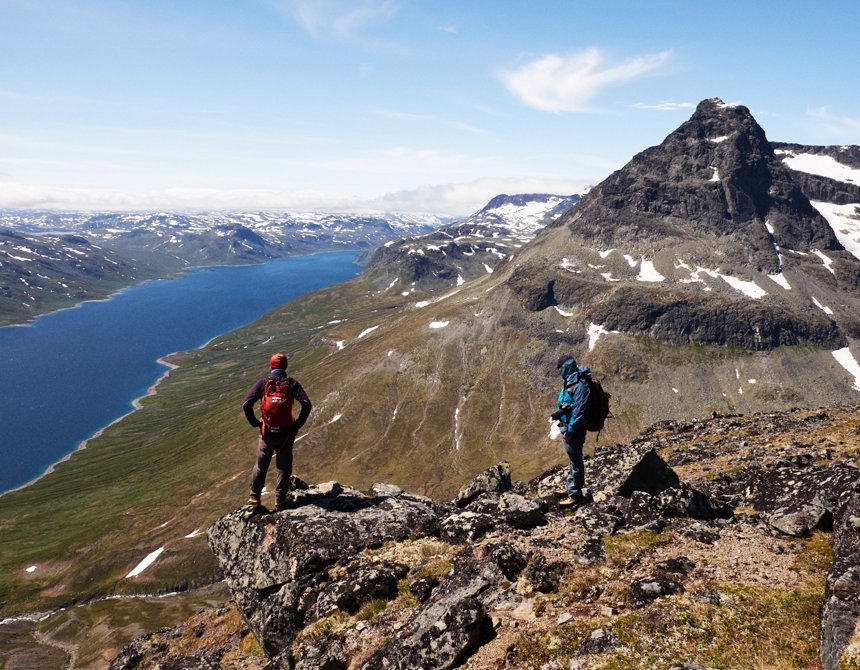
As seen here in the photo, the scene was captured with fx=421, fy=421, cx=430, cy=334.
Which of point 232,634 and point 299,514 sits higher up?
point 299,514

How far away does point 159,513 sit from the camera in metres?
188

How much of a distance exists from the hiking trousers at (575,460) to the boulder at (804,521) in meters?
7.10

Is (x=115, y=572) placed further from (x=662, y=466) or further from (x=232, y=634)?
(x=662, y=466)

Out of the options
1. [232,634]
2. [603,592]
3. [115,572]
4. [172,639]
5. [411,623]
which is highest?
[603,592]

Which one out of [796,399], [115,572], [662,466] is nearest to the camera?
[662,466]

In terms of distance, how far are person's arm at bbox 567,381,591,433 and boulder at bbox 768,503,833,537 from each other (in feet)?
24.9

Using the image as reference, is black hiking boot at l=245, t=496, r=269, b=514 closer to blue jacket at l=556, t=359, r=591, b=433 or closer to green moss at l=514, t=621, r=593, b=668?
green moss at l=514, t=621, r=593, b=668

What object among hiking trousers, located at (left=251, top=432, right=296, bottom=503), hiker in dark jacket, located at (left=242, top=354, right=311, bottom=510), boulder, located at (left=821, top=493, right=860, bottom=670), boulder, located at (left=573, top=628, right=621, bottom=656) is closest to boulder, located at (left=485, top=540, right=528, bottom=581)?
boulder, located at (left=573, top=628, right=621, bottom=656)

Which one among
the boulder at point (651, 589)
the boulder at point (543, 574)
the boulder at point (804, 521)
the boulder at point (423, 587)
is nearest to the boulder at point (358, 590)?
the boulder at point (423, 587)

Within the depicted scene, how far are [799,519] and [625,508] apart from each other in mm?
5810

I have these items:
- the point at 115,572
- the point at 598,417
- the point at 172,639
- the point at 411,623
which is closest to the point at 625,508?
the point at 598,417

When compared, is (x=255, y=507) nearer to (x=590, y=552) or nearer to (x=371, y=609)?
(x=371, y=609)

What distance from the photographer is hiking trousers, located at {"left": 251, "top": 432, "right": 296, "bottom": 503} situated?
58.3ft

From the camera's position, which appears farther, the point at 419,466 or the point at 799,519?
the point at 419,466
